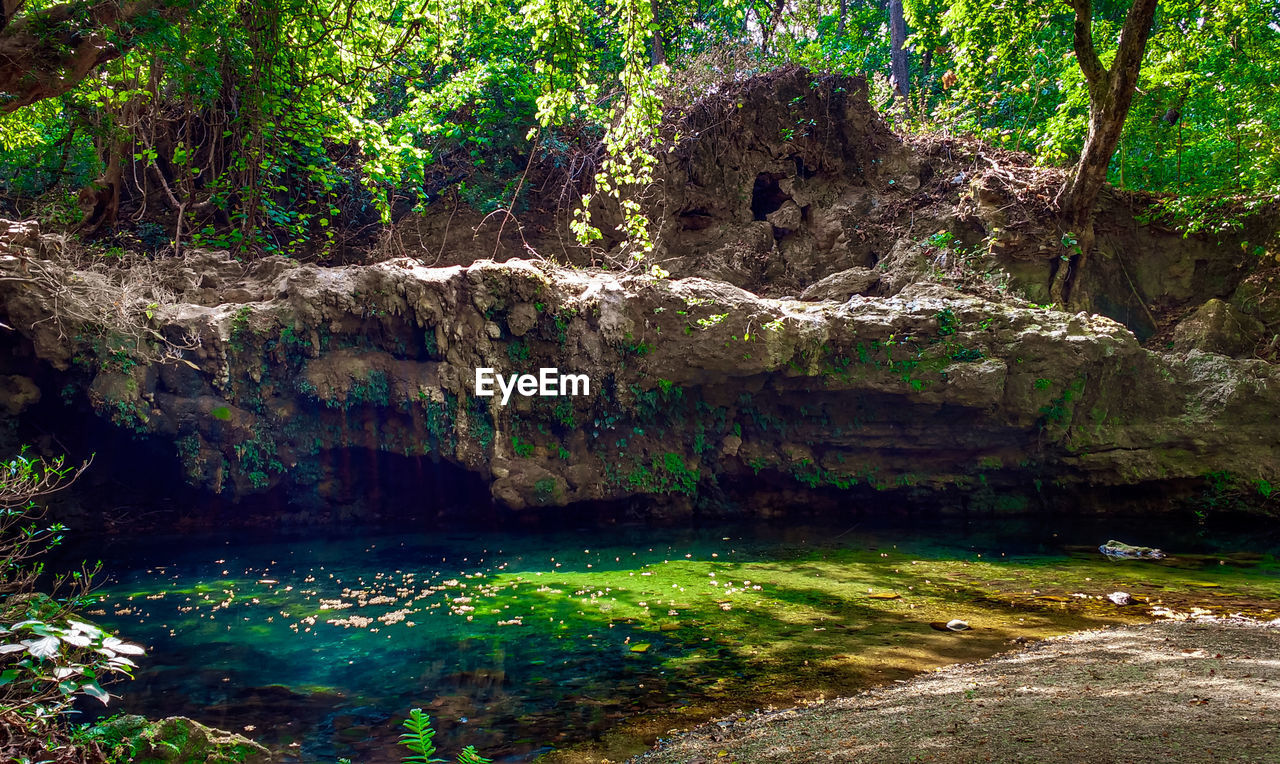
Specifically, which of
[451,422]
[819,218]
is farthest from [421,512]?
[819,218]

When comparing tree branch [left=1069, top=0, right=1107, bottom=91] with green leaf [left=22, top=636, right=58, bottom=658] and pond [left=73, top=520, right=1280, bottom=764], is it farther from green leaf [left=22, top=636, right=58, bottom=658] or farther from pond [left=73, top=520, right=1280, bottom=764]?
green leaf [left=22, top=636, right=58, bottom=658]

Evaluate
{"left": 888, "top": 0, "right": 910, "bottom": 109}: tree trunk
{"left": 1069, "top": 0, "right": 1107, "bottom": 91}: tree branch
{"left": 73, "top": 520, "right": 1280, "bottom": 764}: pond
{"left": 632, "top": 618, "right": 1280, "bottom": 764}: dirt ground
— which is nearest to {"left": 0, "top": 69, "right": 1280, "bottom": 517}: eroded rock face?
{"left": 73, "top": 520, "right": 1280, "bottom": 764}: pond

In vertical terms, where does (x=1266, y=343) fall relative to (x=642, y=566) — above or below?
above

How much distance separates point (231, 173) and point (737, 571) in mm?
12264

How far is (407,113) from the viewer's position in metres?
13.8

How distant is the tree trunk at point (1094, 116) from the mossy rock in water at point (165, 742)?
14811mm

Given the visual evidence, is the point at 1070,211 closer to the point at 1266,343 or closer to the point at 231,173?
the point at 1266,343

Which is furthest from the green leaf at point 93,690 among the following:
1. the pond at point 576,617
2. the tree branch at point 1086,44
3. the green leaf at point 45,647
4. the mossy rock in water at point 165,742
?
the tree branch at point 1086,44

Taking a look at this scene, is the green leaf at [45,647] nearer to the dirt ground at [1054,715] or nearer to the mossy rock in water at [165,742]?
the mossy rock in water at [165,742]

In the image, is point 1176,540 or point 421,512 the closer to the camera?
point 1176,540

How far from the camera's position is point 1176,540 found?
33.4 feet

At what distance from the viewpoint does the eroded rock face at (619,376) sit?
10.8 meters

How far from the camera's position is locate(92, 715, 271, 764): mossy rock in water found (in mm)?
3295

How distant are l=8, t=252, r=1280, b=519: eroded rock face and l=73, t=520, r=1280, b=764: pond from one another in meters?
1.37
